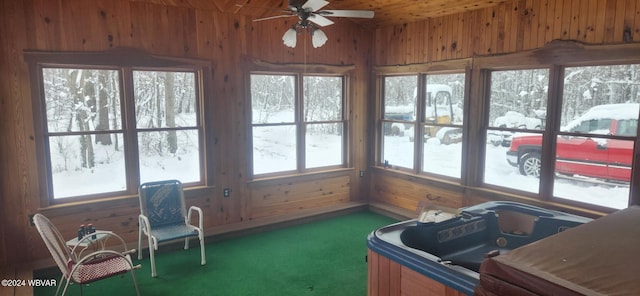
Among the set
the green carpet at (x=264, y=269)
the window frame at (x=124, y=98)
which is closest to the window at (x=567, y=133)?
the green carpet at (x=264, y=269)

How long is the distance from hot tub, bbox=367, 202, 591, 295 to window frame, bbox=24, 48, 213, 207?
2.78 metres

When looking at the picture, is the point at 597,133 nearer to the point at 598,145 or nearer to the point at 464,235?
the point at 598,145

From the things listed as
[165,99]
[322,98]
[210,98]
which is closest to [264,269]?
[210,98]

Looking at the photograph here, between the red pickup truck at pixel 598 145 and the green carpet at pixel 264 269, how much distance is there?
7.49 feet

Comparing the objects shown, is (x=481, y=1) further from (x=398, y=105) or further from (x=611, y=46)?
(x=398, y=105)

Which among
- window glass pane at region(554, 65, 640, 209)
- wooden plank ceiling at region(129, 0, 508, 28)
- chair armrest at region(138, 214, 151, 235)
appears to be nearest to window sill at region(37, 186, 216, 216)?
chair armrest at region(138, 214, 151, 235)

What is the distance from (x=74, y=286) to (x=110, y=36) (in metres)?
2.45

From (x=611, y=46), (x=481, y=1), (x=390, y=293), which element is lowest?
(x=390, y=293)

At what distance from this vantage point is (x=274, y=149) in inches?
223

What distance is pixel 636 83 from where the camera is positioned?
3.72 meters

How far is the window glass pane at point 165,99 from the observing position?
181 inches

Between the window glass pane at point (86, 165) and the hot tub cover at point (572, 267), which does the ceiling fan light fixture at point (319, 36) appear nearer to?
the window glass pane at point (86, 165)

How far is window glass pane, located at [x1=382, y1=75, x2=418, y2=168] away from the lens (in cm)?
586

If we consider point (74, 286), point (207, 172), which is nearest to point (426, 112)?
point (207, 172)
